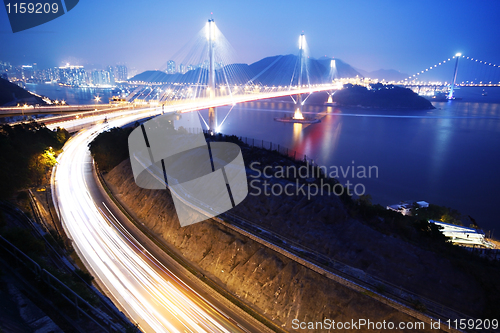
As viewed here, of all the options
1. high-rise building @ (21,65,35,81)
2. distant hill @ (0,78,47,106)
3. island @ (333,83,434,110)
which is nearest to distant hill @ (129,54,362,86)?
island @ (333,83,434,110)

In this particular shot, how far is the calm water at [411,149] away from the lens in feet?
41.2

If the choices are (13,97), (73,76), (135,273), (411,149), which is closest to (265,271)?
(135,273)

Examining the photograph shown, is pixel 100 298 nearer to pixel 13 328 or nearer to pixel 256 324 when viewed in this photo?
pixel 13 328

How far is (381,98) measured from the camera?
128 ft

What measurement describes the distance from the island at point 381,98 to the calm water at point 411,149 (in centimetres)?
432

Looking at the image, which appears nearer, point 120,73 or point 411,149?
point 411,149

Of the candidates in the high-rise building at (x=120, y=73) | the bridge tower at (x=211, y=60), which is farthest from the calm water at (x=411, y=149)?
the high-rise building at (x=120, y=73)

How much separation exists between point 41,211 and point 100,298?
14.1ft

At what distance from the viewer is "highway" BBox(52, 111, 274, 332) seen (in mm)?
3928

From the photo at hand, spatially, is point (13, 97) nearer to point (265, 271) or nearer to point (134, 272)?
point (134, 272)

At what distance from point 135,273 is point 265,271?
7.08ft

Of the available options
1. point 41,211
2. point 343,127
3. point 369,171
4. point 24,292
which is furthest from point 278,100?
point 24,292

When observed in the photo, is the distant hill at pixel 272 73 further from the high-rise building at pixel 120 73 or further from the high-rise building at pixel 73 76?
the high-rise building at pixel 120 73

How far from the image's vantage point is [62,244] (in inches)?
196
